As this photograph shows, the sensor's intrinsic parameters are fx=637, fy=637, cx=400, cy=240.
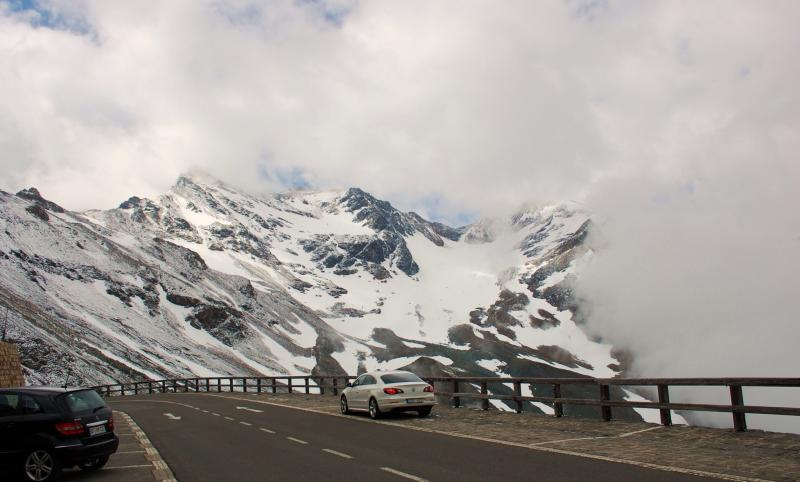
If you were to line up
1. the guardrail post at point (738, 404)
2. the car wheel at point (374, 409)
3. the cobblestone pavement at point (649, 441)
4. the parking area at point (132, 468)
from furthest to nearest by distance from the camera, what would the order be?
1. the car wheel at point (374, 409)
2. the guardrail post at point (738, 404)
3. the parking area at point (132, 468)
4. the cobblestone pavement at point (649, 441)

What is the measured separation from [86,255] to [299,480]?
147184 millimetres

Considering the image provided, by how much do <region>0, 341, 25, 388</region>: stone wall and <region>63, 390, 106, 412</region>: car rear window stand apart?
943 inches

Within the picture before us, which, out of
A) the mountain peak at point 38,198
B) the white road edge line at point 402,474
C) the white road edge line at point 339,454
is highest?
the mountain peak at point 38,198

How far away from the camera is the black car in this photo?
11.0m

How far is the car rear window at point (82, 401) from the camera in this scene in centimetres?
1185

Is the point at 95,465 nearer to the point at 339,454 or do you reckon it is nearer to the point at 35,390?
the point at 35,390

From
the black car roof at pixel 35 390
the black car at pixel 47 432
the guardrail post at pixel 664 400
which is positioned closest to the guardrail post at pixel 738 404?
the guardrail post at pixel 664 400

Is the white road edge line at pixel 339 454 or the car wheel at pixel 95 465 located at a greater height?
the white road edge line at pixel 339 454

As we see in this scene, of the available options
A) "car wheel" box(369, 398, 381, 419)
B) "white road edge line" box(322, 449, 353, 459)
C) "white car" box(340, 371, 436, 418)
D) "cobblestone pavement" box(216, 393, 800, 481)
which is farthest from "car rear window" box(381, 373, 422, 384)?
"white road edge line" box(322, 449, 353, 459)

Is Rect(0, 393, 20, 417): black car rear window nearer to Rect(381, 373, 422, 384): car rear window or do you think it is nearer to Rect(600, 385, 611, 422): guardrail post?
Rect(381, 373, 422, 384): car rear window

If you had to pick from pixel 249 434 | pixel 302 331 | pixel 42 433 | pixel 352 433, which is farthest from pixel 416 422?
pixel 302 331

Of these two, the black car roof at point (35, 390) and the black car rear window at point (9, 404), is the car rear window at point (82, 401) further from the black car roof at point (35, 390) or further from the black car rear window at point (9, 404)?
the black car rear window at point (9, 404)

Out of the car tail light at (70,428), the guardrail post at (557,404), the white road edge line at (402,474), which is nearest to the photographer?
the white road edge line at (402,474)

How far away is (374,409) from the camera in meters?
21.1
